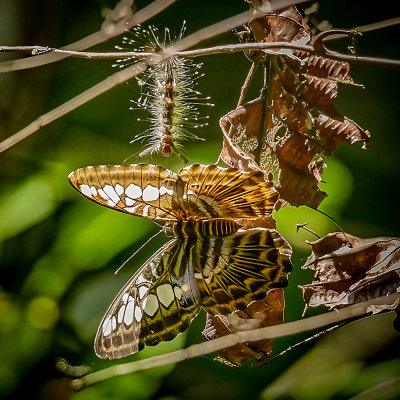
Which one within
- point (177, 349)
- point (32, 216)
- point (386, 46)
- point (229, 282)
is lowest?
point (177, 349)

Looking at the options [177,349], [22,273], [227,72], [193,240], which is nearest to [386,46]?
[227,72]

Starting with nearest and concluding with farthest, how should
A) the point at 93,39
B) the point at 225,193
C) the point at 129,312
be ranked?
the point at 225,193
the point at 129,312
the point at 93,39

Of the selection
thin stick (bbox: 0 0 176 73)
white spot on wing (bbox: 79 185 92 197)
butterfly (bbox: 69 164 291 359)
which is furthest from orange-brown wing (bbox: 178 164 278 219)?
thin stick (bbox: 0 0 176 73)

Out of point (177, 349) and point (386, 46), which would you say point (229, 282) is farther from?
point (386, 46)

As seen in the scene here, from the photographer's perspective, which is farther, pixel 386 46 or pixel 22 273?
pixel 22 273

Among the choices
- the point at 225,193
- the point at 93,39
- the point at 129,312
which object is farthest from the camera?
the point at 93,39

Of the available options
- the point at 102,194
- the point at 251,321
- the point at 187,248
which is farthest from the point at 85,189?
the point at 251,321

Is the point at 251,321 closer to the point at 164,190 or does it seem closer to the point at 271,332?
the point at 271,332

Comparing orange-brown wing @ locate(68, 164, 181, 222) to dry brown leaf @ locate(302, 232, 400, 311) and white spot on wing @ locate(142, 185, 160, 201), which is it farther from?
dry brown leaf @ locate(302, 232, 400, 311)
